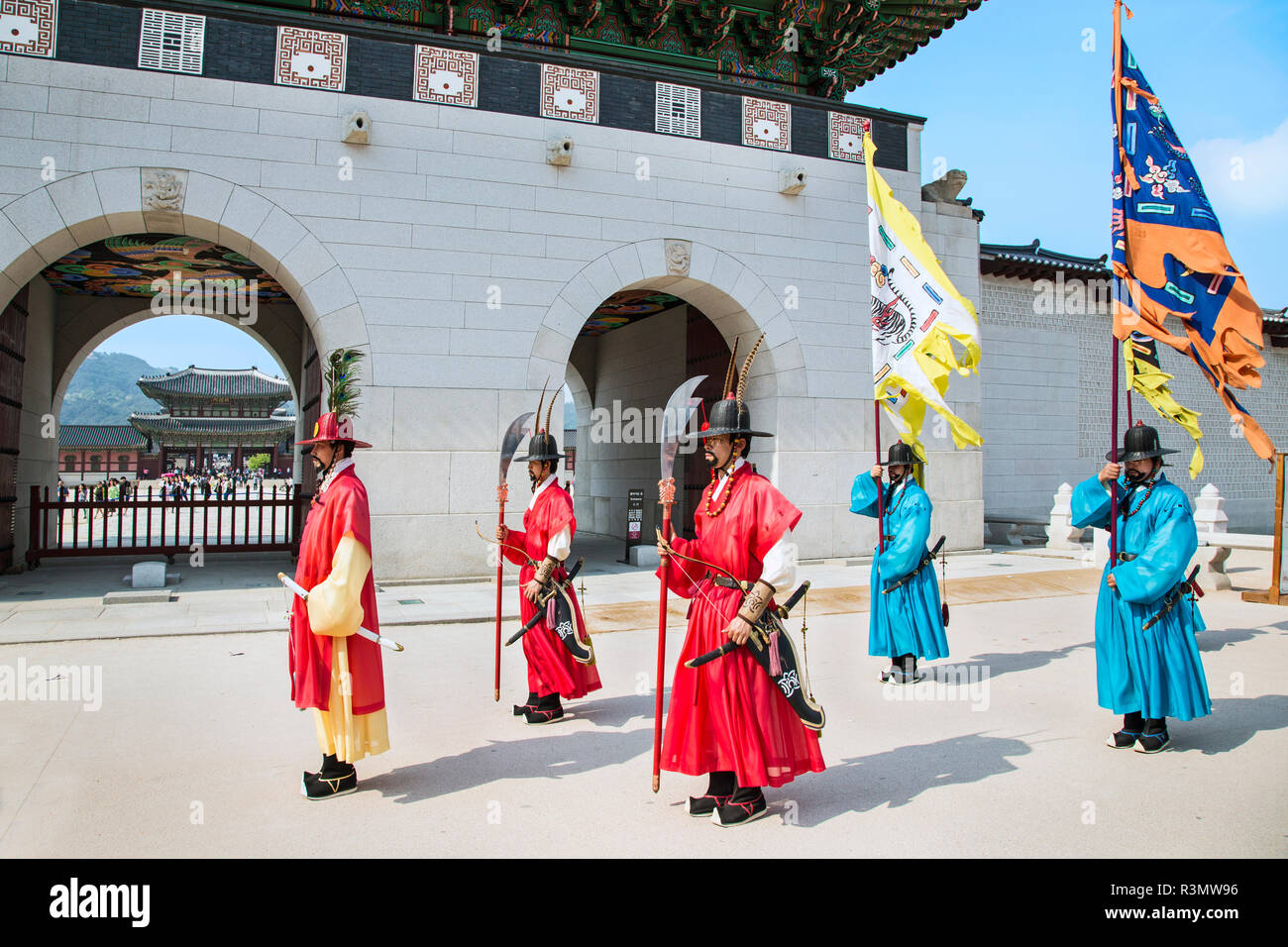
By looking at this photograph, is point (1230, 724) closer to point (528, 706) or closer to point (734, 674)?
point (734, 674)

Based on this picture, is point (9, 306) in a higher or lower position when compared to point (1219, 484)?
higher

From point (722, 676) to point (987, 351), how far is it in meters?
13.6

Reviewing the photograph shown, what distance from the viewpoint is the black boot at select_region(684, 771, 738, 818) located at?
3.59m

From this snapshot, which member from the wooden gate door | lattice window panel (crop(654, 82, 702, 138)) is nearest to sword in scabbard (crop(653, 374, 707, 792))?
lattice window panel (crop(654, 82, 702, 138))

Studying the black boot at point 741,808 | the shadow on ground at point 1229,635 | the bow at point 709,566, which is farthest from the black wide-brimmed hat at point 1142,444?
the shadow on ground at point 1229,635

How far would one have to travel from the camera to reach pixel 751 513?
3.58 metres

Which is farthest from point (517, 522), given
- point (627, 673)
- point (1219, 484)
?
point (1219, 484)

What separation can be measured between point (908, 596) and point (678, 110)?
768 centimetres

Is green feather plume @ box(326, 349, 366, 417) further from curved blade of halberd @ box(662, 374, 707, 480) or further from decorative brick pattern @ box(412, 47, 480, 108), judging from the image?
decorative brick pattern @ box(412, 47, 480, 108)

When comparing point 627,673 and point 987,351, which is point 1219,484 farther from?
point 627,673

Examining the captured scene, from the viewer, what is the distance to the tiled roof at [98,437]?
43375 mm

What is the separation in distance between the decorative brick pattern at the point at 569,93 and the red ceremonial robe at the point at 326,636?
7966mm

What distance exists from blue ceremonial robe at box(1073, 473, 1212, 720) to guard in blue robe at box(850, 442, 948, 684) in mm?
1419

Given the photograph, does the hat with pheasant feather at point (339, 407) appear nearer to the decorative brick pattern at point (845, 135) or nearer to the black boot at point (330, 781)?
the black boot at point (330, 781)
